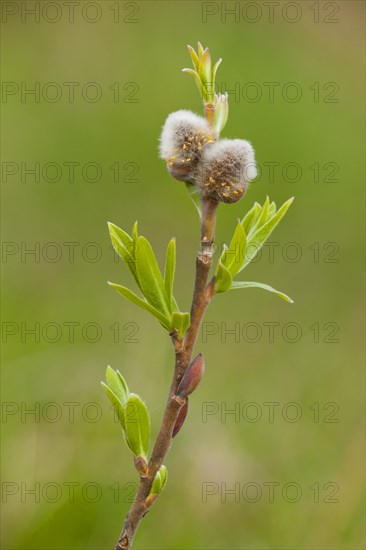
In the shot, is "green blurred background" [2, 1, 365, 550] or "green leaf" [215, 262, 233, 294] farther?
"green blurred background" [2, 1, 365, 550]

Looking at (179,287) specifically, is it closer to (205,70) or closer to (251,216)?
(251,216)

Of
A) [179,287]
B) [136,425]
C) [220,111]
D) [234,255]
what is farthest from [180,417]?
[179,287]

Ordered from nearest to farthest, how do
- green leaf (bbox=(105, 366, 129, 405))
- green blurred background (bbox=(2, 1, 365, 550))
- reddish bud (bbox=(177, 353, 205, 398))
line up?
1. reddish bud (bbox=(177, 353, 205, 398))
2. green leaf (bbox=(105, 366, 129, 405))
3. green blurred background (bbox=(2, 1, 365, 550))

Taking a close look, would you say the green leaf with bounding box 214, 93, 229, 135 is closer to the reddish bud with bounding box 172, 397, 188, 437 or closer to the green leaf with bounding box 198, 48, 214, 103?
the green leaf with bounding box 198, 48, 214, 103

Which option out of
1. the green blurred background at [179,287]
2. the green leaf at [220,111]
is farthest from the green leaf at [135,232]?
the green blurred background at [179,287]

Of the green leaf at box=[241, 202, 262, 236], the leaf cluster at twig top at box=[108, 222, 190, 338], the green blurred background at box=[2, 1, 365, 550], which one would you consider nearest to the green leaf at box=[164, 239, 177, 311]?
the leaf cluster at twig top at box=[108, 222, 190, 338]

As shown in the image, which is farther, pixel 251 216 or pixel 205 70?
pixel 251 216

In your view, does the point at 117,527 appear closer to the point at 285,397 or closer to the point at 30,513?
the point at 30,513
